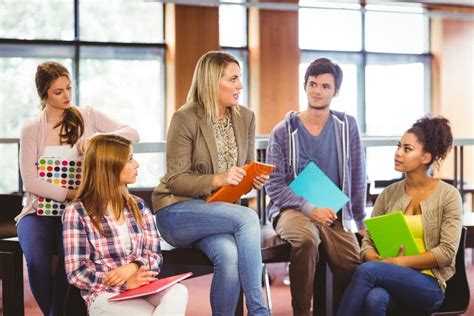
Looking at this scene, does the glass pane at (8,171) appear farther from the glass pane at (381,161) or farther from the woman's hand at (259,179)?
the woman's hand at (259,179)

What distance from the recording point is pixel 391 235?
3.32m

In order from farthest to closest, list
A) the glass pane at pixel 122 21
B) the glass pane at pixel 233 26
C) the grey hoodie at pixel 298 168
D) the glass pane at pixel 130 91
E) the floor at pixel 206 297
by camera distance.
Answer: the glass pane at pixel 233 26
the glass pane at pixel 130 91
the glass pane at pixel 122 21
the floor at pixel 206 297
the grey hoodie at pixel 298 168

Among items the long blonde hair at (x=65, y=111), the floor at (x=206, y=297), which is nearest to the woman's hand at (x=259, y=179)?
the long blonde hair at (x=65, y=111)

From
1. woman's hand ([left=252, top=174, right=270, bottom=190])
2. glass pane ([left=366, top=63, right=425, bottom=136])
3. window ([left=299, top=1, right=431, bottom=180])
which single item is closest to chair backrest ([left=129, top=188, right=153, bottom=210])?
woman's hand ([left=252, top=174, right=270, bottom=190])

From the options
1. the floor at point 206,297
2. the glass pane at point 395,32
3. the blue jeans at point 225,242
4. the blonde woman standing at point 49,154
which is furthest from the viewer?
the glass pane at point 395,32

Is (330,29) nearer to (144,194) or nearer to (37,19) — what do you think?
(37,19)

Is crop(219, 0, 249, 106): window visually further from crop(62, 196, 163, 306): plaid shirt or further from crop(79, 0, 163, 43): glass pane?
crop(62, 196, 163, 306): plaid shirt

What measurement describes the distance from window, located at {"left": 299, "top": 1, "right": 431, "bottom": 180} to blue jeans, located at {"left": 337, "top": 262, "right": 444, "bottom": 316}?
7.41 m

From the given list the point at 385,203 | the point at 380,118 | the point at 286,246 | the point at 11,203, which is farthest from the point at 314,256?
the point at 380,118

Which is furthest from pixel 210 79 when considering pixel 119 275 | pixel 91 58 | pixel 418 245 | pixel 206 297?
pixel 91 58

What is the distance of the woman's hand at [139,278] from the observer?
115 inches

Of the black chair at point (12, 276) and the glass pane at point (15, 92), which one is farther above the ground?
the glass pane at point (15, 92)

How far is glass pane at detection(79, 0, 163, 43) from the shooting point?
31.6 ft

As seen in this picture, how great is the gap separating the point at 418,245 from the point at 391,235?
0.41ft
